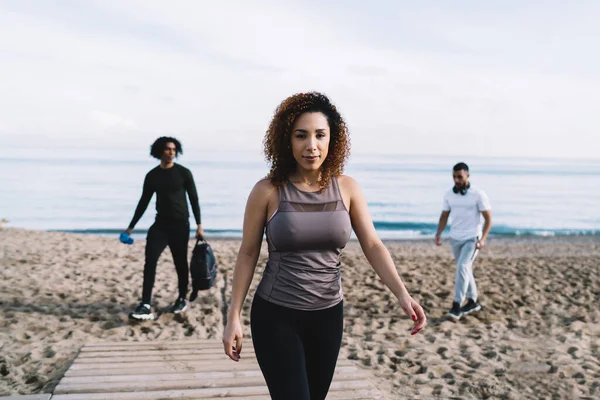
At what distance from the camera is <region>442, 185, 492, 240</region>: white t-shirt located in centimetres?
700

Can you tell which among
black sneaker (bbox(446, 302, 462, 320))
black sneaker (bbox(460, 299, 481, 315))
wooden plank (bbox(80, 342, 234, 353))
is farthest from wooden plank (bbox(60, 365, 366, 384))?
black sneaker (bbox(460, 299, 481, 315))

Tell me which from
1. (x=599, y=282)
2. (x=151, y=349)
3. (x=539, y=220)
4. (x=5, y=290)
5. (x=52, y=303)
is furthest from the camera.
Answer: (x=539, y=220)

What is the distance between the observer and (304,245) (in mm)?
2318

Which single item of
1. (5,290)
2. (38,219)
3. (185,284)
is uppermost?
(185,284)

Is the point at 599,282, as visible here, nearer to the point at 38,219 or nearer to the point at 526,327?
the point at 526,327

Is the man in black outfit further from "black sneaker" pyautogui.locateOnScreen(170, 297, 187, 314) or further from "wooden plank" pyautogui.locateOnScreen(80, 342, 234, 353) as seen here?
"wooden plank" pyautogui.locateOnScreen(80, 342, 234, 353)

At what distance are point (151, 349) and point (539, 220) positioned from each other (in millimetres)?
28658

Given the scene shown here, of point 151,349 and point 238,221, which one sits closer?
point 151,349

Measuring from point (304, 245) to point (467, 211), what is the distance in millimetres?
5133

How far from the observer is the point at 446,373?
5.46 metres

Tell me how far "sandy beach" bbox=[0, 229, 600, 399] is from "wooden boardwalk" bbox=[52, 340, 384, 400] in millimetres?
671

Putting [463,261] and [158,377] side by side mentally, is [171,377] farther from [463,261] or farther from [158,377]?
[463,261]

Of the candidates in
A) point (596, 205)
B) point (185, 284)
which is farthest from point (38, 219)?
point (596, 205)

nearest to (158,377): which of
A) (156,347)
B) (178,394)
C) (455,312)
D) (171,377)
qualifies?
(171,377)
